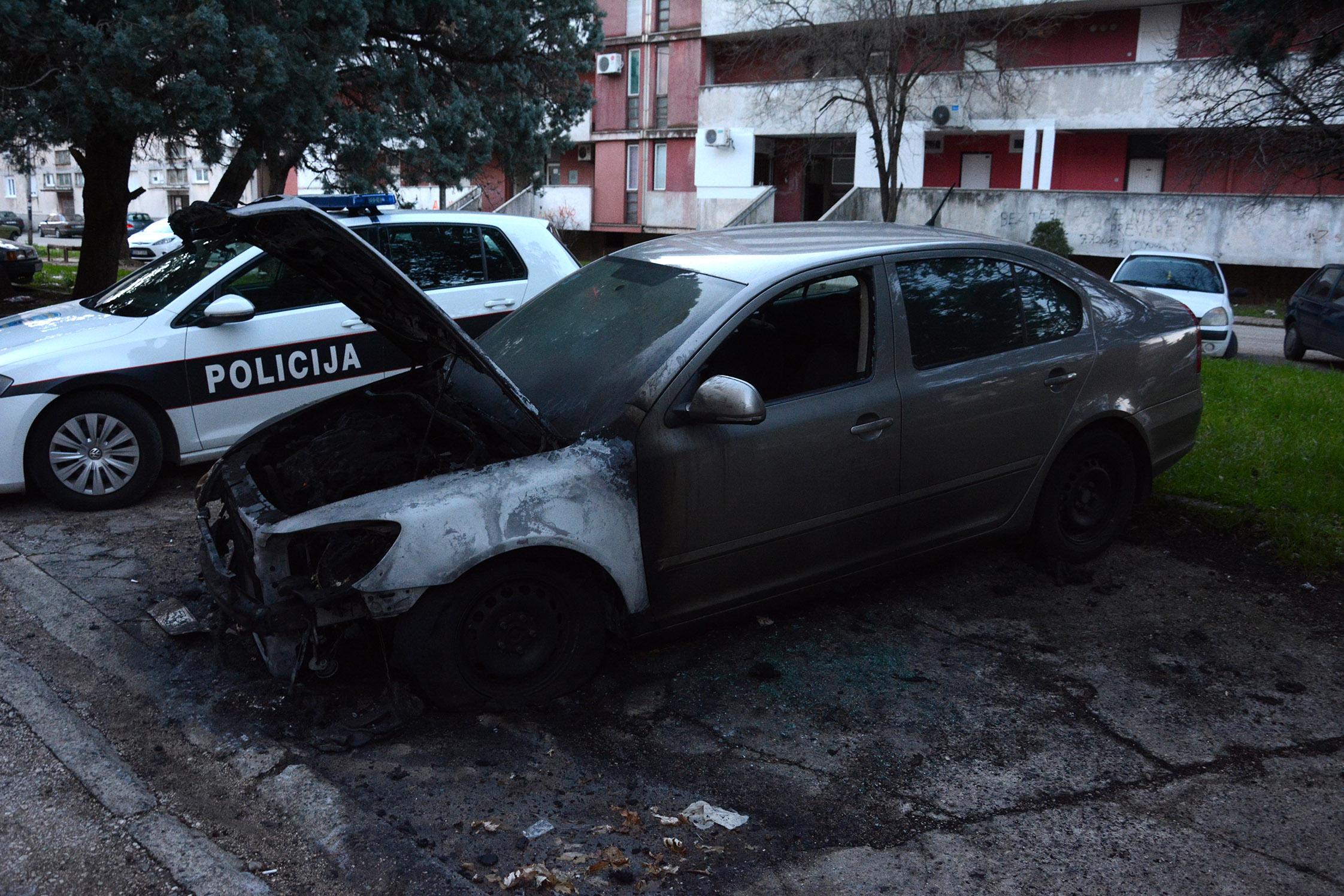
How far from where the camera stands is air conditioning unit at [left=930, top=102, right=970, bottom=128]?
27562 mm

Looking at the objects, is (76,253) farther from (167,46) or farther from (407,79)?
(167,46)

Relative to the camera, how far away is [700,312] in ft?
13.9

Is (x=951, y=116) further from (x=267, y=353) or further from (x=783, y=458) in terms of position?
(x=783, y=458)

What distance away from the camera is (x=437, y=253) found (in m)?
7.28

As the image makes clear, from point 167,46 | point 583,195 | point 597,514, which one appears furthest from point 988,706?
point 583,195

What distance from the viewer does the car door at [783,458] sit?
397 cm

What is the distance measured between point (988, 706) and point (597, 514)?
1.66 meters

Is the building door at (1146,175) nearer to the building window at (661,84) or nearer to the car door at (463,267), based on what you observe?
the building window at (661,84)

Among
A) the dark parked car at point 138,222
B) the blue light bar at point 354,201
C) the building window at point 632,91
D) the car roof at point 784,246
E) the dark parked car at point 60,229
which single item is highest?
the building window at point 632,91

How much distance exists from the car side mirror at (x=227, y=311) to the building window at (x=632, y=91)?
102 feet

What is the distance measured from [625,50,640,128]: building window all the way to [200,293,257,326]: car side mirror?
102 feet

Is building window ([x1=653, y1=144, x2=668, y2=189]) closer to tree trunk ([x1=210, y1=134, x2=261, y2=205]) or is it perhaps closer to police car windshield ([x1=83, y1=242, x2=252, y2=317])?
tree trunk ([x1=210, y1=134, x2=261, y2=205])

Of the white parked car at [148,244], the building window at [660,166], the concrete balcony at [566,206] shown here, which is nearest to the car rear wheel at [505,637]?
the white parked car at [148,244]

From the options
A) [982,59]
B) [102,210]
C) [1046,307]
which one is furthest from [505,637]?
[982,59]
